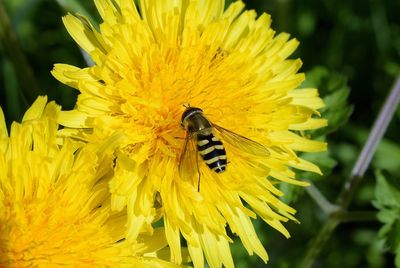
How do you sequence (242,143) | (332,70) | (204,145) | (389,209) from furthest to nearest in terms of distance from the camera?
(332,70) < (389,209) < (242,143) < (204,145)

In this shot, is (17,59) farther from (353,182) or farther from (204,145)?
(353,182)

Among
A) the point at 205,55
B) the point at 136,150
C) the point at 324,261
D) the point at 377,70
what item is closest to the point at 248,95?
the point at 205,55

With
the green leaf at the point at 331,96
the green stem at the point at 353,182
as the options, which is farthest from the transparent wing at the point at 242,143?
the green stem at the point at 353,182

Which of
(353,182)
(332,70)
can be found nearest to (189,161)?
(353,182)

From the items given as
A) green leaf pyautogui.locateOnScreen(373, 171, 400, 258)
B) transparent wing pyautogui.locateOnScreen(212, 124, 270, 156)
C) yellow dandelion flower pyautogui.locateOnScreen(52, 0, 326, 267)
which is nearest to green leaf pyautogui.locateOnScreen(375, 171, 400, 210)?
green leaf pyautogui.locateOnScreen(373, 171, 400, 258)

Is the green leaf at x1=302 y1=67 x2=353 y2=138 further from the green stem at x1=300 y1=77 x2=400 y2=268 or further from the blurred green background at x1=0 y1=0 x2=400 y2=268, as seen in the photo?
the blurred green background at x1=0 y1=0 x2=400 y2=268

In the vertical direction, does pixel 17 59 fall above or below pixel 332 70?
above

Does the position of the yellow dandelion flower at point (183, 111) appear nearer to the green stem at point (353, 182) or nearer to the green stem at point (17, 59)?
the green stem at point (353, 182)
